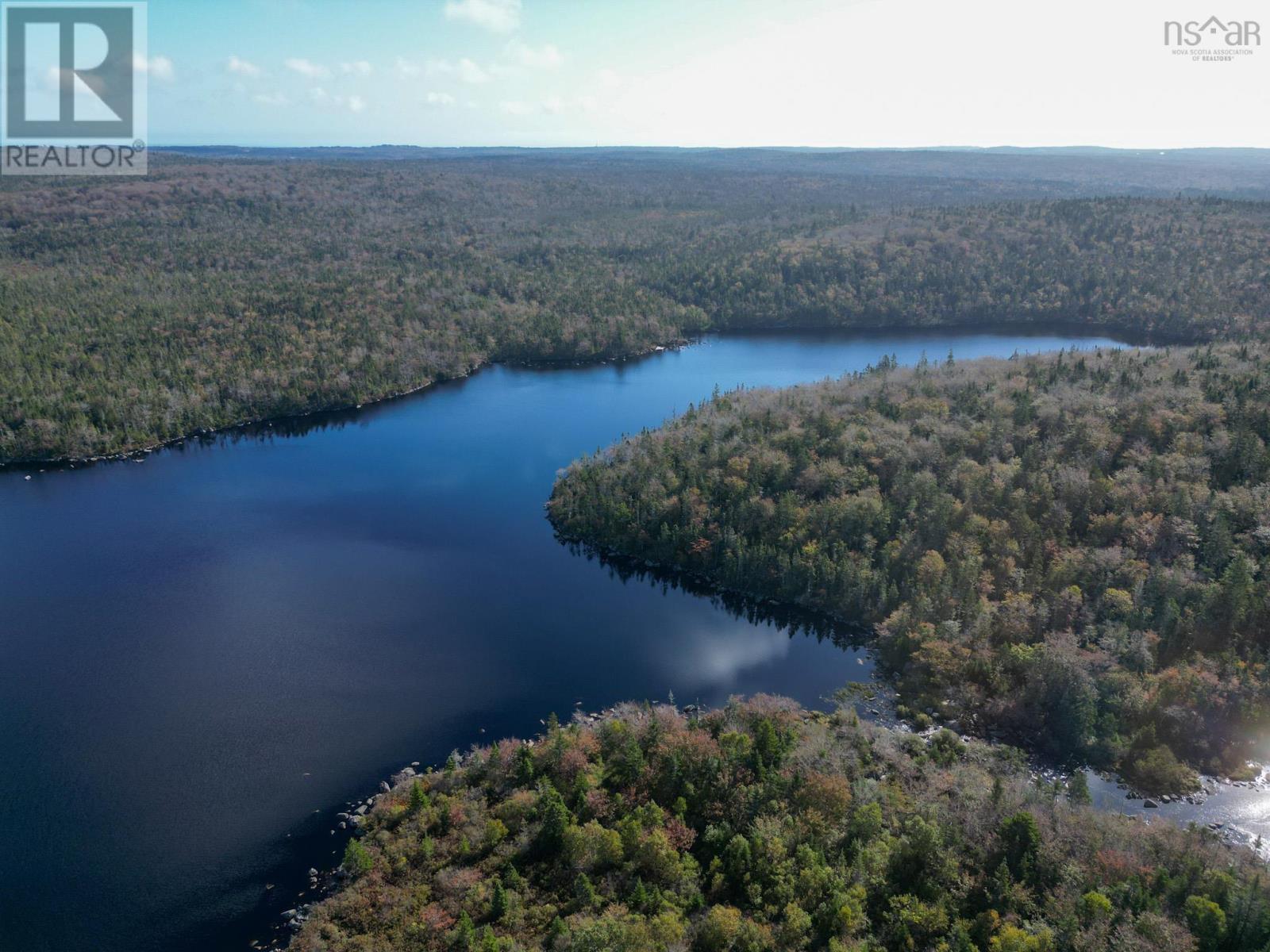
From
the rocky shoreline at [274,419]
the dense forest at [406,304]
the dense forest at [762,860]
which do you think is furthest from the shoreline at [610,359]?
the dense forest at [762,860]

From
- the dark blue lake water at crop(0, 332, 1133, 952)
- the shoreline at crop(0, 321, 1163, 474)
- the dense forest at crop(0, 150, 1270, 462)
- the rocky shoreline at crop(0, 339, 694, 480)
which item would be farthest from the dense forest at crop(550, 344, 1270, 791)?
the dense forest at crop(0, 150, 1270, 462)

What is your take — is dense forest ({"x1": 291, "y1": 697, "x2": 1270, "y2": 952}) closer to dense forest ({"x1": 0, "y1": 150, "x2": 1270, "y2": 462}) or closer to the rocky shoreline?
the rocky shoreline

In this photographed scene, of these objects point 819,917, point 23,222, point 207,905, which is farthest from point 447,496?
point 23,222

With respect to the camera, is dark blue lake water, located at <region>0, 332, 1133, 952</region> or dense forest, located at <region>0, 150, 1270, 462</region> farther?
dense forest, located at <region>0, 150, 1270, 462</region>

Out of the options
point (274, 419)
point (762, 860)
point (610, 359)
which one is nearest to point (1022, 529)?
point (762, 860)

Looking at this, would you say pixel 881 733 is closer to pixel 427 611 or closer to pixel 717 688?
pixel 717 688

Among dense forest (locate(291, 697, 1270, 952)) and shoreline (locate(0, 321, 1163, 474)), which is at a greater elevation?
shoreline (locate(0, 321, 1163, 474))
